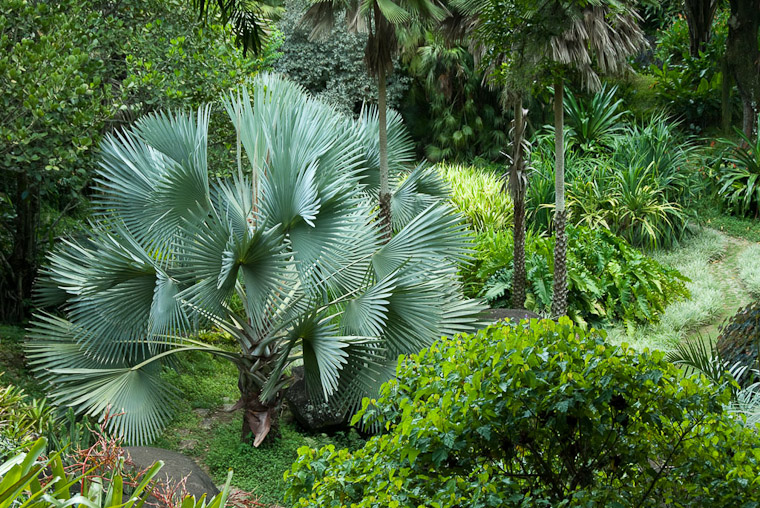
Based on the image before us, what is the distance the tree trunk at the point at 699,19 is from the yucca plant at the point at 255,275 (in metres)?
12.7

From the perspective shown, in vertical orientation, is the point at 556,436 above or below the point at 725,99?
above

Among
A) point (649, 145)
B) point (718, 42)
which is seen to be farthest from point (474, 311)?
point (718, 42)

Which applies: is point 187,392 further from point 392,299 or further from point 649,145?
point 649,145

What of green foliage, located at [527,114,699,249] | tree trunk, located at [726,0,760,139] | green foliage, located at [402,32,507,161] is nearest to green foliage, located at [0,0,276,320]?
green foliage, located at [527,114,699,249]

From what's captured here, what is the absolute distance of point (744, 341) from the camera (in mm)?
6027

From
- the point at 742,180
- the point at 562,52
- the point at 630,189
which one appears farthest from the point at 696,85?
the point at 562,52

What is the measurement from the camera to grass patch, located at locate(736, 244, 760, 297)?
34.1 feet

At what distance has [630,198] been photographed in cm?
1241

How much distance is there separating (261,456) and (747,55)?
12.4 m

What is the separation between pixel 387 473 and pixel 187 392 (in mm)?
5356

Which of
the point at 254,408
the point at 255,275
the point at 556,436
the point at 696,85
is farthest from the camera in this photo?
the point at 696,85

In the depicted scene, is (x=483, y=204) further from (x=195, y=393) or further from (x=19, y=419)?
(x=19, y=419)

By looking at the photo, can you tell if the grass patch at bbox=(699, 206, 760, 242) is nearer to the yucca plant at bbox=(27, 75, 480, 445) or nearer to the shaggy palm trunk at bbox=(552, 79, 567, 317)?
the shaggy palm trunk at bbox=(552, 79, 567, 317)

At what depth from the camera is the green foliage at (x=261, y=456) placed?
241 inches
